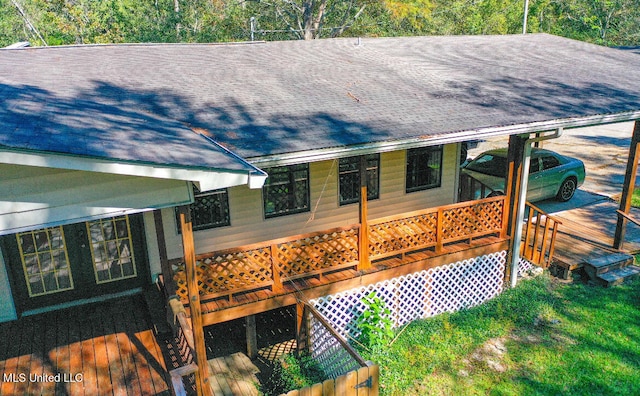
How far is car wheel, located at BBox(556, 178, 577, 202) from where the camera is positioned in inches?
570

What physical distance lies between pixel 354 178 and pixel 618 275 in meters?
5.97

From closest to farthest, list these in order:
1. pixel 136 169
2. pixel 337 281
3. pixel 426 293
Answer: pixel 136 169 → pixel 337 281 → pixel 426 293

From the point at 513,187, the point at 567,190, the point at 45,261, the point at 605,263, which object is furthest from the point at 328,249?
the point at 567,190

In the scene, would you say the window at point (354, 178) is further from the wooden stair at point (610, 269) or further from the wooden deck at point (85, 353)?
the wooden stair at point (610, 269)

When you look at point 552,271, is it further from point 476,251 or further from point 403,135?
point 403,135

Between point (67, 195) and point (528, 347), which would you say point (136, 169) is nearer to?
point (67, 195)

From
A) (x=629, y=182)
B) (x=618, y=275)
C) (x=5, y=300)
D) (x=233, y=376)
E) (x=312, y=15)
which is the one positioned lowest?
(x=233, y=376)

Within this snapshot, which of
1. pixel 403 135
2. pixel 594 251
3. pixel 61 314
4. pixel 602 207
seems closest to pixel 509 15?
pixel 602 207

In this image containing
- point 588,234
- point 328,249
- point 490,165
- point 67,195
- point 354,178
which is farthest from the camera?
point 490,165

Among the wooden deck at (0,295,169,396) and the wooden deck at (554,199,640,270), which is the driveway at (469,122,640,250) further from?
the wooden deck at (0,295,169,396)

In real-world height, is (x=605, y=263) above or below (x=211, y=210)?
below

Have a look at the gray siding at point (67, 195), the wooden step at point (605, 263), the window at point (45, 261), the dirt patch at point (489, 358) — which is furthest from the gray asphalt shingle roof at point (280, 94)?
the dirt patch at point (489, 358)

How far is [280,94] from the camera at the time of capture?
8820 mm

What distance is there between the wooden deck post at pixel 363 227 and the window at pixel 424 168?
9.13 feet
